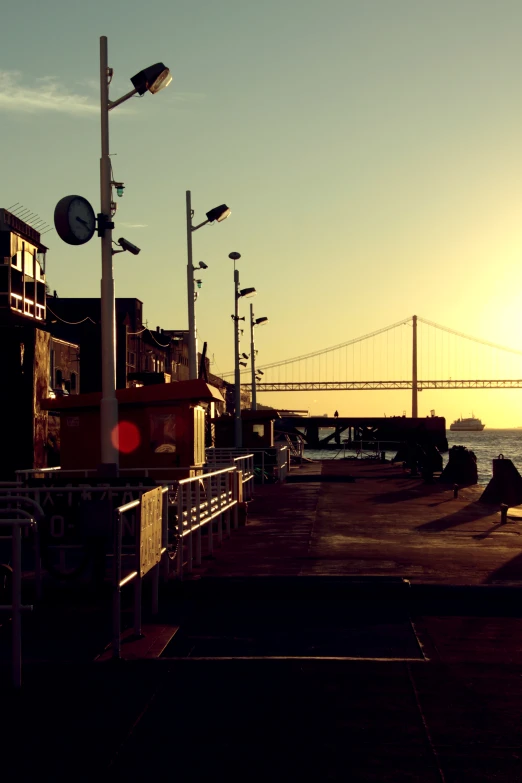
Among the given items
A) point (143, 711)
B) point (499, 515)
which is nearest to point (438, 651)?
point (143, 711)

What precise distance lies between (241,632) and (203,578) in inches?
85.0

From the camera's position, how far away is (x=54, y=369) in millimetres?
50250

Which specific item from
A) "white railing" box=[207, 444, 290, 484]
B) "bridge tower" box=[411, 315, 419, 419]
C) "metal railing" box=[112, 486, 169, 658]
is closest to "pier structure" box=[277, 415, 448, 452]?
"bridge tower" box=[411, 315, 419, 419]

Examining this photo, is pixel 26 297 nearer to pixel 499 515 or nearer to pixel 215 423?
pixel 215 423

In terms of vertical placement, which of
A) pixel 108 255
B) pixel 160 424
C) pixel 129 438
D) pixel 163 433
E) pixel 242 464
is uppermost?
pixel 108 255

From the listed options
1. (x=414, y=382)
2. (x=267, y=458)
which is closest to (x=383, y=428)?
(x=414, y=382)

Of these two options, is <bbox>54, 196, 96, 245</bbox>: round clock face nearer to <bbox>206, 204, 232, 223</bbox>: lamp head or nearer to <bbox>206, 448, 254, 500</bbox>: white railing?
<bbox>206, 448, 254, 500</bbox>: white railing

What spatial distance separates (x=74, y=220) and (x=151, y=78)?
8.95ft

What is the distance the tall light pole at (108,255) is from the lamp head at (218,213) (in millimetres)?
10118

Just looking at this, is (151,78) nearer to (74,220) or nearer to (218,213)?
(74,220)

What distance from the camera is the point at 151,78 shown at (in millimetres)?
15586

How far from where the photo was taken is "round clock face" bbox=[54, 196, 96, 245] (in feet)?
48.9

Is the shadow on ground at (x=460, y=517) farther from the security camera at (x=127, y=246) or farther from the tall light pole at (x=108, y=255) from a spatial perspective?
the security camera at (x=127, y=246)

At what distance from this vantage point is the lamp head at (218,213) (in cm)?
2617
